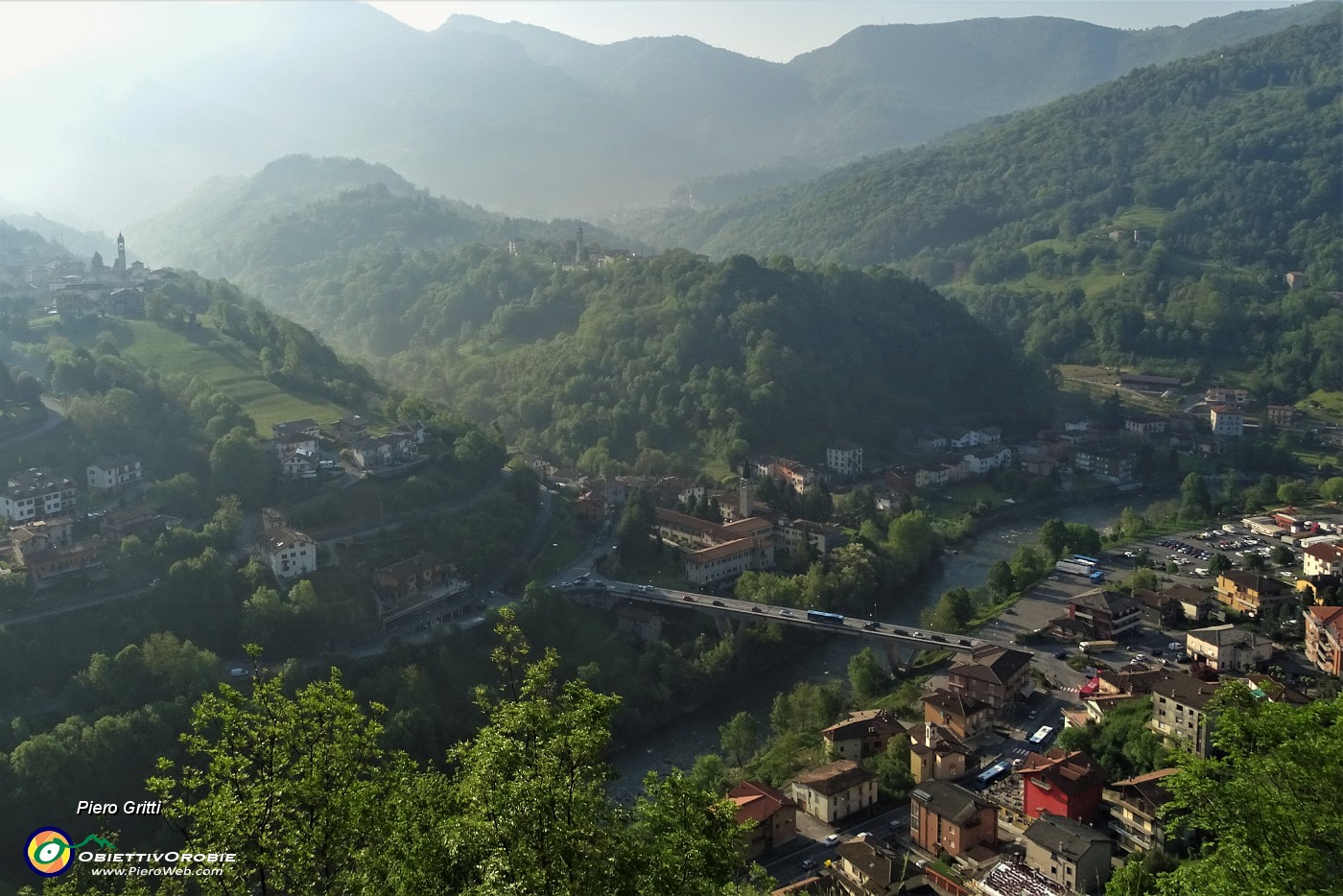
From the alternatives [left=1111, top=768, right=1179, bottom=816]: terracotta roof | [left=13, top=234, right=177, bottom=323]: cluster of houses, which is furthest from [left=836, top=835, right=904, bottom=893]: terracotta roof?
[left=13, top=234, right=177, bottom=323]: cluster of houses

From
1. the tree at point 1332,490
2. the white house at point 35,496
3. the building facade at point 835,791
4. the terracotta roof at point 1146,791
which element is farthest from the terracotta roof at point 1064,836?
the tree at point 1332,490

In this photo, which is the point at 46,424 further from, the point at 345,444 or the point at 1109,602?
the point at 1109,602

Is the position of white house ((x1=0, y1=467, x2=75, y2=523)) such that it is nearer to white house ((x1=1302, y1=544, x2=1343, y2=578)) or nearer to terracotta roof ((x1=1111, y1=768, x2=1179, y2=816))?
terracotta roof ((x1=1111, y1=768, x2=1179, y2=816))

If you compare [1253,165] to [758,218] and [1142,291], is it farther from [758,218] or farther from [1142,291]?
[758,218]

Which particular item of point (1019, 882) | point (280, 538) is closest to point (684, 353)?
point (280, 538)

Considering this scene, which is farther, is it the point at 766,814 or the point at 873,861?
the point at 766,814

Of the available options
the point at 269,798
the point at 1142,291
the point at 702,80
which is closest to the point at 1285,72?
the point at 1142,291
